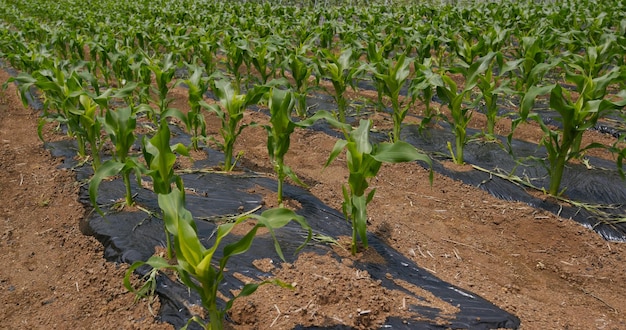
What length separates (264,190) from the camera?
3.30m

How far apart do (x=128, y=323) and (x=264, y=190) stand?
1371mm

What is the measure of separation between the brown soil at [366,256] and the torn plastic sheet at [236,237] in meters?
0.08

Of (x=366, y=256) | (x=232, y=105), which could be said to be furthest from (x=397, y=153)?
(x=232, y=105)

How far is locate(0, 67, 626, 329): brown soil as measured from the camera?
216 cm

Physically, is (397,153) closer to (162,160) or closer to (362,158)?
(362,158)

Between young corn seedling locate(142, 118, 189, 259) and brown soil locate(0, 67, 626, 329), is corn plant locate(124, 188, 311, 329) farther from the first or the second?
young corn seedling locate(142, 118, 189, 259)

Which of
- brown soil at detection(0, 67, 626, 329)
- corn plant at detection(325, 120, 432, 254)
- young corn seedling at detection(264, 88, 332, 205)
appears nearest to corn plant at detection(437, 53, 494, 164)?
brown soil at detection(0, 67, 626, 329)

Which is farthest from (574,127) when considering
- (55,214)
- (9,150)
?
(9,150)

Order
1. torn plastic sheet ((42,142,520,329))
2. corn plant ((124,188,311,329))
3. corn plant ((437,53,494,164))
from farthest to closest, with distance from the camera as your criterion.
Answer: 1. corn plant ((437,53,494,164))
2. torn plastic sheet ((42,142,520,329))
3. corn plant ((124,188,311,329))

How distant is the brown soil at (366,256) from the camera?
216 cm

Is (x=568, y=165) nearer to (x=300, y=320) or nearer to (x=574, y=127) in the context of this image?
(x=574, y=127)

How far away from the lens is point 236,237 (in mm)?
2629

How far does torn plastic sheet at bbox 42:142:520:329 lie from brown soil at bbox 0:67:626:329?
8 cm

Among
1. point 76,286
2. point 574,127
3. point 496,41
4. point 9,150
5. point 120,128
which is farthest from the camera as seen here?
point 496,41
